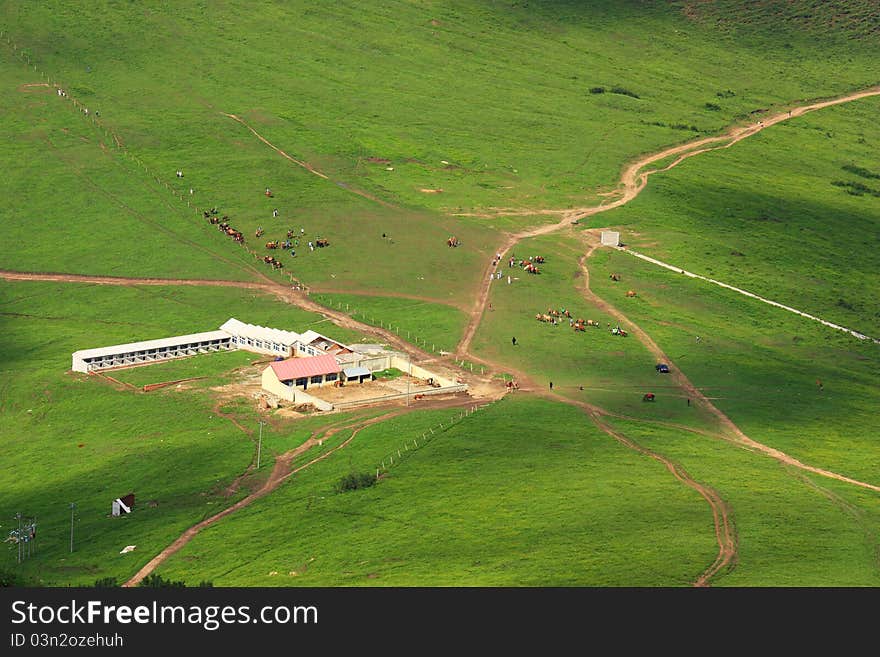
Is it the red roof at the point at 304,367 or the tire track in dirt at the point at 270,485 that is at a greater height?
the red roof at the point at 304,367

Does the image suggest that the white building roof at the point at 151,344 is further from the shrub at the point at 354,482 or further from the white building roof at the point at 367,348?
the shrub at the point at 354,482

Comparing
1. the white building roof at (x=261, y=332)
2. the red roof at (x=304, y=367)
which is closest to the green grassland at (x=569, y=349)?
the red roof at (x=304, y=367)

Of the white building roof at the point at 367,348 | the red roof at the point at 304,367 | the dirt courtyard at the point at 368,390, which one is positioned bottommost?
the dirt courtyard at the point at 368,390

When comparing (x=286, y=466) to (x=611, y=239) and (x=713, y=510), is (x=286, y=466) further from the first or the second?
(x=611, y=239)

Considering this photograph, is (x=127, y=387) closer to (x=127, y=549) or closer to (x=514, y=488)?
(x=127, y=549)

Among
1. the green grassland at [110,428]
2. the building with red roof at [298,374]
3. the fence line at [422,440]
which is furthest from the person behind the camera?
the building with red roof at [298,374]

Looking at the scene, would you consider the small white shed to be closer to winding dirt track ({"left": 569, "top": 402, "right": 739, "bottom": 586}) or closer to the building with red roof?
the building with red roof

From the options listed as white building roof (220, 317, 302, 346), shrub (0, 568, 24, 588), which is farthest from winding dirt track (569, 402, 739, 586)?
shrub (0, 568, 24, 588)
